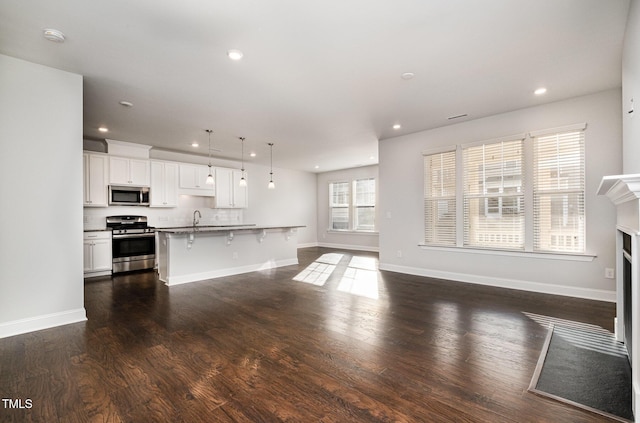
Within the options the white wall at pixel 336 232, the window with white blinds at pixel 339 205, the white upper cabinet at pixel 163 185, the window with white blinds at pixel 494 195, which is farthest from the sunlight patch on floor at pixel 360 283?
the white upper cabinet at pixel 163 185

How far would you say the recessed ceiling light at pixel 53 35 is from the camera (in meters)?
2.54

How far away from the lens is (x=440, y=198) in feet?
17.5

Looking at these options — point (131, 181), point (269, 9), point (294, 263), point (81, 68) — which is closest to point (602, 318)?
point (269, 9)

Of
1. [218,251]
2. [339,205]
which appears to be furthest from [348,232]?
[218,251]

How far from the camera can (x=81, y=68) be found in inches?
125

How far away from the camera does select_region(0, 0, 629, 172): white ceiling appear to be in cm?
232

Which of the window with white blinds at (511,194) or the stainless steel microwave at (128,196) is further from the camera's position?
the stainless steel microwave at (128,196)

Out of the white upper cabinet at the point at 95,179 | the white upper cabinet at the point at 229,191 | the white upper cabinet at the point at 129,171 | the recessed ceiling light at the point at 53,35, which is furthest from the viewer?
the white upper cabinet at the point at 229,191

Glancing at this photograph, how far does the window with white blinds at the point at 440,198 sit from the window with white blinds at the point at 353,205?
3749 millimetres

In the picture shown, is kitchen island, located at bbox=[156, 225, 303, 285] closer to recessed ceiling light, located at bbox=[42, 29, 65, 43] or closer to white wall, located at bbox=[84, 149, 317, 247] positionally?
white wall, located at bbox=[84, 149, 317, 247]

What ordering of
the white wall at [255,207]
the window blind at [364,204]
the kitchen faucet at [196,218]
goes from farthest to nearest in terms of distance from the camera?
the window blind at [364,204] → the kitchen faucet at [196,218] → the white wall at [255,207]

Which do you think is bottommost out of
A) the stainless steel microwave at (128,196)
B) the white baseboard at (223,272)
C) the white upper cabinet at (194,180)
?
the white baseboard at (223,272)

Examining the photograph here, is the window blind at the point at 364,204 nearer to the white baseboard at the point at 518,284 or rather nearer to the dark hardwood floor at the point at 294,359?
the white baseboard at the point at 518,284

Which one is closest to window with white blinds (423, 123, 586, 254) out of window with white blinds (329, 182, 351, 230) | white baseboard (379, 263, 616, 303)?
white baseboard (379, 263, 616, 303)
